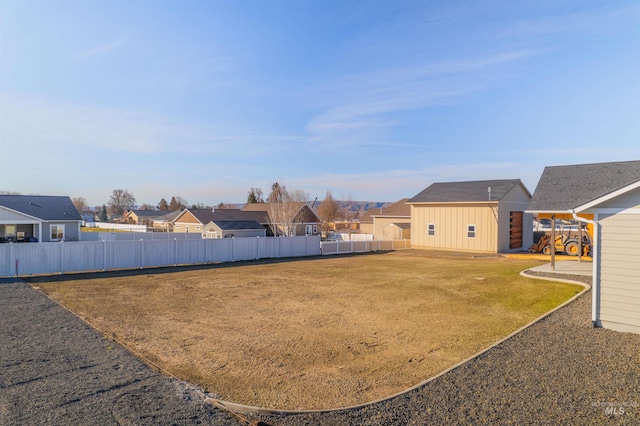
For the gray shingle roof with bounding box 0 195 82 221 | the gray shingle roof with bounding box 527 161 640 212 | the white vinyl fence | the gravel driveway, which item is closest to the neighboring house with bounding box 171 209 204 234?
the gray shingle roof with bounding box 0 195 82 221

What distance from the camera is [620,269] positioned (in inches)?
345

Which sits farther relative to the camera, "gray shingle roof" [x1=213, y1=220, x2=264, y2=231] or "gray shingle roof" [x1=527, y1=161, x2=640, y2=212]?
"gray shingle roof" [x1=213, y1=220, x2=264, y2=231]

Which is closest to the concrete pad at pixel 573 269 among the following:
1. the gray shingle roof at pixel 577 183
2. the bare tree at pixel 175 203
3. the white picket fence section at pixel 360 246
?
the gray shingle roof at pixel 577 183

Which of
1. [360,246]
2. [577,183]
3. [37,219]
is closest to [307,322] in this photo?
[577,183]

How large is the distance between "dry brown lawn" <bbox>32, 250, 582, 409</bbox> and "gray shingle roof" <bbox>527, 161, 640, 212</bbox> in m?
3.61

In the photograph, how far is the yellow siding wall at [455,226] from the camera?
93.5 feet

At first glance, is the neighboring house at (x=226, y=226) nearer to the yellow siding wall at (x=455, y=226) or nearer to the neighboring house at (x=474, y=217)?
the yellow siding wall at (x=455, y=226)

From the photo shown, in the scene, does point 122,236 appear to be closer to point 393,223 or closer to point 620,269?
point 393,223

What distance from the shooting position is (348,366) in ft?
23.5

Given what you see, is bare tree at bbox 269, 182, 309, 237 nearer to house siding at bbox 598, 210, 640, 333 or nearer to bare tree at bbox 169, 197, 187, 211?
house siding at bbox 598, 210, 640, 333

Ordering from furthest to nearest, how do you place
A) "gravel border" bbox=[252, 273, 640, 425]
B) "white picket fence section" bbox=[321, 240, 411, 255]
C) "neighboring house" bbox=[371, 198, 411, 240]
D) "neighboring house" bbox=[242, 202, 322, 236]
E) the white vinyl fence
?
1. "neighboring house" bbox=[242, 202, 322, 236]
2. "neighboring house" bbox=[371, 198, 411, 240]
3. "white picket fence section" bbox=[321, 240, 411, 255]
4. the white vinyl fence
5. "gravel border" bbox=[252, 273, 640, 425]

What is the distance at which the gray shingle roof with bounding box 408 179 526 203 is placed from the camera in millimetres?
29275

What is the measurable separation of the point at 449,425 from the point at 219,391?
11.2 ft

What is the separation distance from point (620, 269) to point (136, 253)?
20619 mm
